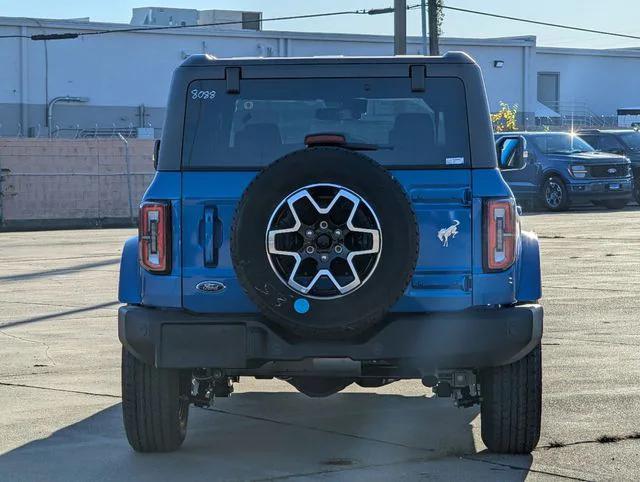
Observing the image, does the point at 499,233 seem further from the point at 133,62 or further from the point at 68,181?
the point at 133,62

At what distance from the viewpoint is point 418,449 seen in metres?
7.13

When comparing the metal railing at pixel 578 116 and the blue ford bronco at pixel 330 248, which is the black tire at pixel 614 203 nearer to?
the blue ford bronco at pixel 330 248

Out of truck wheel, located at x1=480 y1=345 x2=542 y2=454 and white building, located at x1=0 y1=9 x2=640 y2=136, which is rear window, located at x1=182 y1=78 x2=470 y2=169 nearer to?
truck wheel, located at x1=480 y1=345 x2=542 y2=454

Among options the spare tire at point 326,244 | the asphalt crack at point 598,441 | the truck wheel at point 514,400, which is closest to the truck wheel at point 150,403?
the spare tire at point 326,244

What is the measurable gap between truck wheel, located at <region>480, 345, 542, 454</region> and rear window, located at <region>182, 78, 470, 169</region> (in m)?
1.07

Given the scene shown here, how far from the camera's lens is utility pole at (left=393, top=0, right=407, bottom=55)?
29.0 metres

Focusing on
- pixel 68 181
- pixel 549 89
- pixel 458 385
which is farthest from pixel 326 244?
pixel 549 89

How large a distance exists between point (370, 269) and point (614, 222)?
21511mm

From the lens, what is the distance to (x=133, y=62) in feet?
179

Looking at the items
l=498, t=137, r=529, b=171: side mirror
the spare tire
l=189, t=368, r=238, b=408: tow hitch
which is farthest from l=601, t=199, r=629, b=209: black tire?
the spare tire

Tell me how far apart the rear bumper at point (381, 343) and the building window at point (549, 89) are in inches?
2561

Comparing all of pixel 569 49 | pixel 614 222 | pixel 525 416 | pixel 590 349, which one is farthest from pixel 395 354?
pixel 569 49

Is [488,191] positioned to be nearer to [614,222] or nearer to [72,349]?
[72,349]

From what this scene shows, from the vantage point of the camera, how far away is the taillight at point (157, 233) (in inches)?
262
